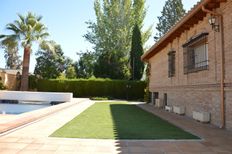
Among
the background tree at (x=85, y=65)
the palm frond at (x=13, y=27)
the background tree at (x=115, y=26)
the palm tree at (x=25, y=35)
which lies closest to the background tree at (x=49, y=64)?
the background tree at (x=85, y=65)

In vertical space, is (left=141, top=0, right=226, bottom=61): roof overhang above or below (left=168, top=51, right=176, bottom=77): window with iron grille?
above

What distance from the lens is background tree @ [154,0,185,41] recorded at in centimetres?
4416

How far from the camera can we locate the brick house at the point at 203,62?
9133 millimetres

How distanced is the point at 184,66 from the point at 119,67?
22337 millimetres

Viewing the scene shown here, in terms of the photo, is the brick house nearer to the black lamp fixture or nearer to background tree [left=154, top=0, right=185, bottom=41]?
the black lamp fixture

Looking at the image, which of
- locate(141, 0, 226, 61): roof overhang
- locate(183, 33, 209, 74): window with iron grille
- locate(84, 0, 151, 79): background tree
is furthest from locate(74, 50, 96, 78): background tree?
locate(183, 33, 209, 74): window with iron grille

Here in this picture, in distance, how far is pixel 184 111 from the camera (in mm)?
13508

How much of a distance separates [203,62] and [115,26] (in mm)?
28031

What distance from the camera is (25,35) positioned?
2883cm

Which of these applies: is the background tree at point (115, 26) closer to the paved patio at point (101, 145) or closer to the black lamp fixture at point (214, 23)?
the black lamp fixture at point (214, 23)

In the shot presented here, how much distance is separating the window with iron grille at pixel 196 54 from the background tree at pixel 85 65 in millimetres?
29307

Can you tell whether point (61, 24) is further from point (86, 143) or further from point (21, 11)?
point (86, 143)

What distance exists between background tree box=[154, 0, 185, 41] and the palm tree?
21.5 metres

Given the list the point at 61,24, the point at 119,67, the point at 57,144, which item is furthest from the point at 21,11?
the point at 57,144
